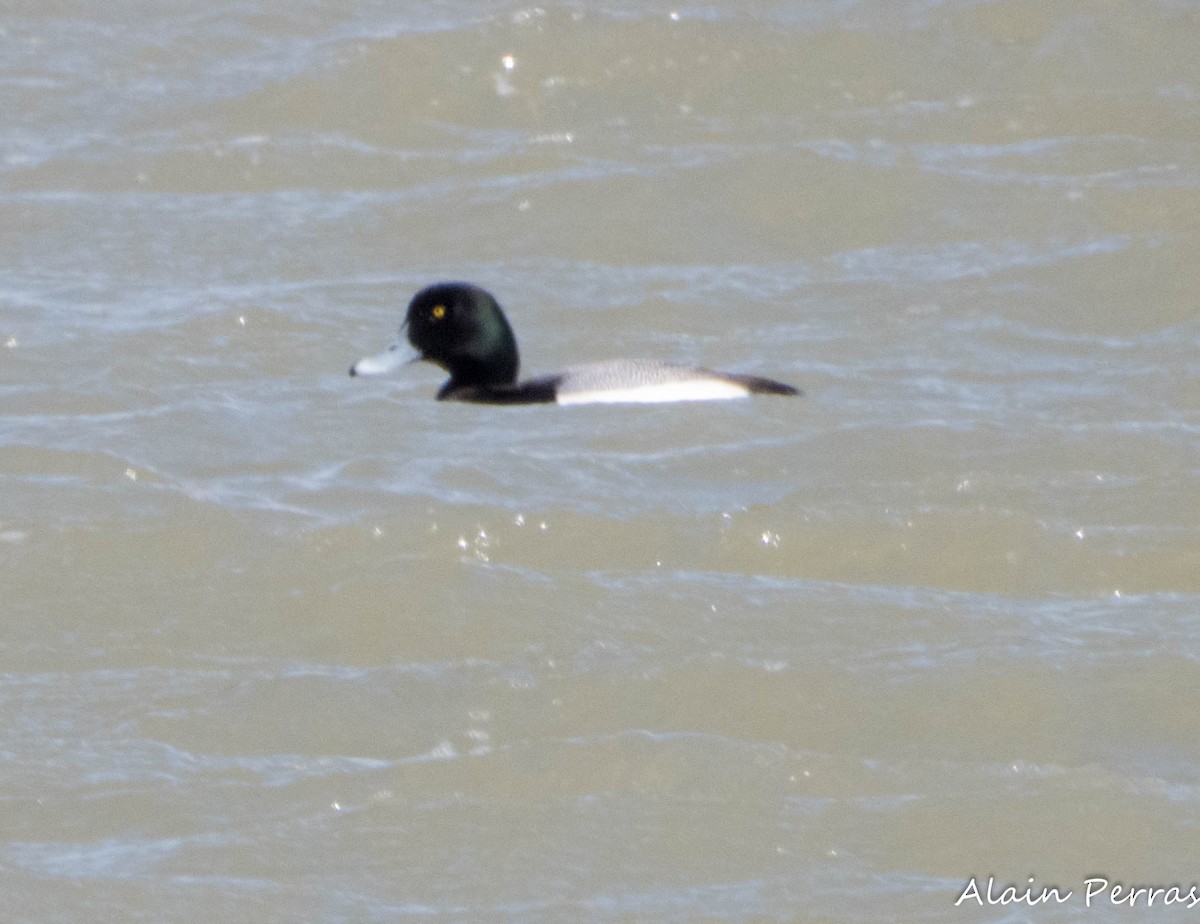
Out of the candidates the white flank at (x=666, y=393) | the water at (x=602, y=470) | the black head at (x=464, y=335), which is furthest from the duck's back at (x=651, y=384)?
the black head at (x=464, y=335)

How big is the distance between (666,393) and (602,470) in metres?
0.63

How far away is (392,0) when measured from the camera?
433 inches

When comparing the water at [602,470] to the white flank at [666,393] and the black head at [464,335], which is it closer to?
the white flank at [666,393]

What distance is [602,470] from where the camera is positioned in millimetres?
6211

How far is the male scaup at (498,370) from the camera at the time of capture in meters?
6.79

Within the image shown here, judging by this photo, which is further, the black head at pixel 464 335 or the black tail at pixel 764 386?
the black head at pixel 464 335

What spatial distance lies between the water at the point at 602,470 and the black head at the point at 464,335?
215 mm

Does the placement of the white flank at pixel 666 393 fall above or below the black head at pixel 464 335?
below

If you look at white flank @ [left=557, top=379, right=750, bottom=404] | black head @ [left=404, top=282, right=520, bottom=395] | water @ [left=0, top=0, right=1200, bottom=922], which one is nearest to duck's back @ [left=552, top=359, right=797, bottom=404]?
white flank @ [left=557, top=379, right=750, bottom=404]

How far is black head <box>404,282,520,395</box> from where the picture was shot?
24.3ft

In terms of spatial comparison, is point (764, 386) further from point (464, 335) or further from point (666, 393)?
point (464, 335)

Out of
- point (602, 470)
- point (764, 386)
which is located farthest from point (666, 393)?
point (602, 470)

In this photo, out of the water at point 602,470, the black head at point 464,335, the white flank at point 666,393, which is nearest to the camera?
the water at point 602,470

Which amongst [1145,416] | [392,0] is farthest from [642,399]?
[392,0]
